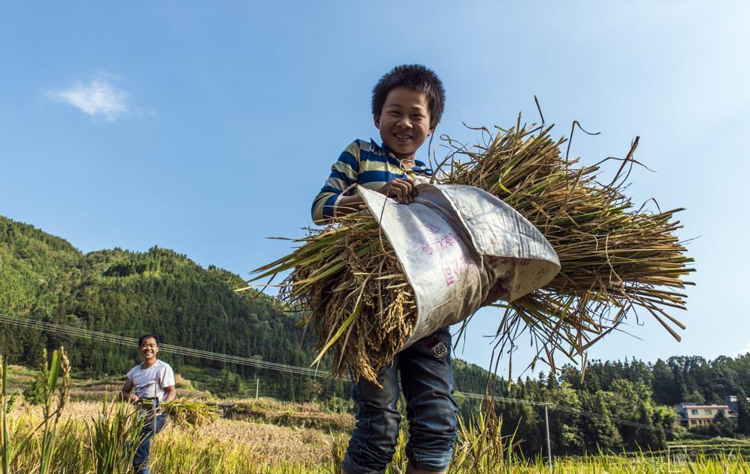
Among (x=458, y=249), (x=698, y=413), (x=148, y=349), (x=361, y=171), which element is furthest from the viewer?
(x=698, y=413)

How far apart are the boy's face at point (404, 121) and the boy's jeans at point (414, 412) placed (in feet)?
2.81

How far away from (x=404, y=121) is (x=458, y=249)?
0.77 m

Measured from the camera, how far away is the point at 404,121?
217 cm

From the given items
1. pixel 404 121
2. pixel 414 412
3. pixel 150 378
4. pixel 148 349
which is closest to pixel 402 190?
pixel 404 121

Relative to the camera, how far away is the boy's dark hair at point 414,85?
221 cm

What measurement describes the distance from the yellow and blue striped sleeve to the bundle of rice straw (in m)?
0.12

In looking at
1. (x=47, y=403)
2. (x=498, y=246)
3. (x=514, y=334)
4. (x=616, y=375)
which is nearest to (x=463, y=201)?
(x=498, y=246)

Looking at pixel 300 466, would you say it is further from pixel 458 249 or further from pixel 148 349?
pixel 458 249

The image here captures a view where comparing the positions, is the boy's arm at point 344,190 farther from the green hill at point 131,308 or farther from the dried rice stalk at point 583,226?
the green hill at point 131,308

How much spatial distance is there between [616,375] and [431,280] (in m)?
59.9

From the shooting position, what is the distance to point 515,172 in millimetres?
1947

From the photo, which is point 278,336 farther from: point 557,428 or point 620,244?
point 620,244

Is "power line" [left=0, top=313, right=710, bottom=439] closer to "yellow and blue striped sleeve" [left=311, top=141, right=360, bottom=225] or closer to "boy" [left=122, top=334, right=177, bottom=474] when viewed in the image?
"boy" [left=122, top=334, right=177, bottom=474]

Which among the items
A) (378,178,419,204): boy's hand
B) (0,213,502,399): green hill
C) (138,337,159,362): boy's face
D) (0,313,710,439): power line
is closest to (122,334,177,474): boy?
(138,337,159,362): boy's face
